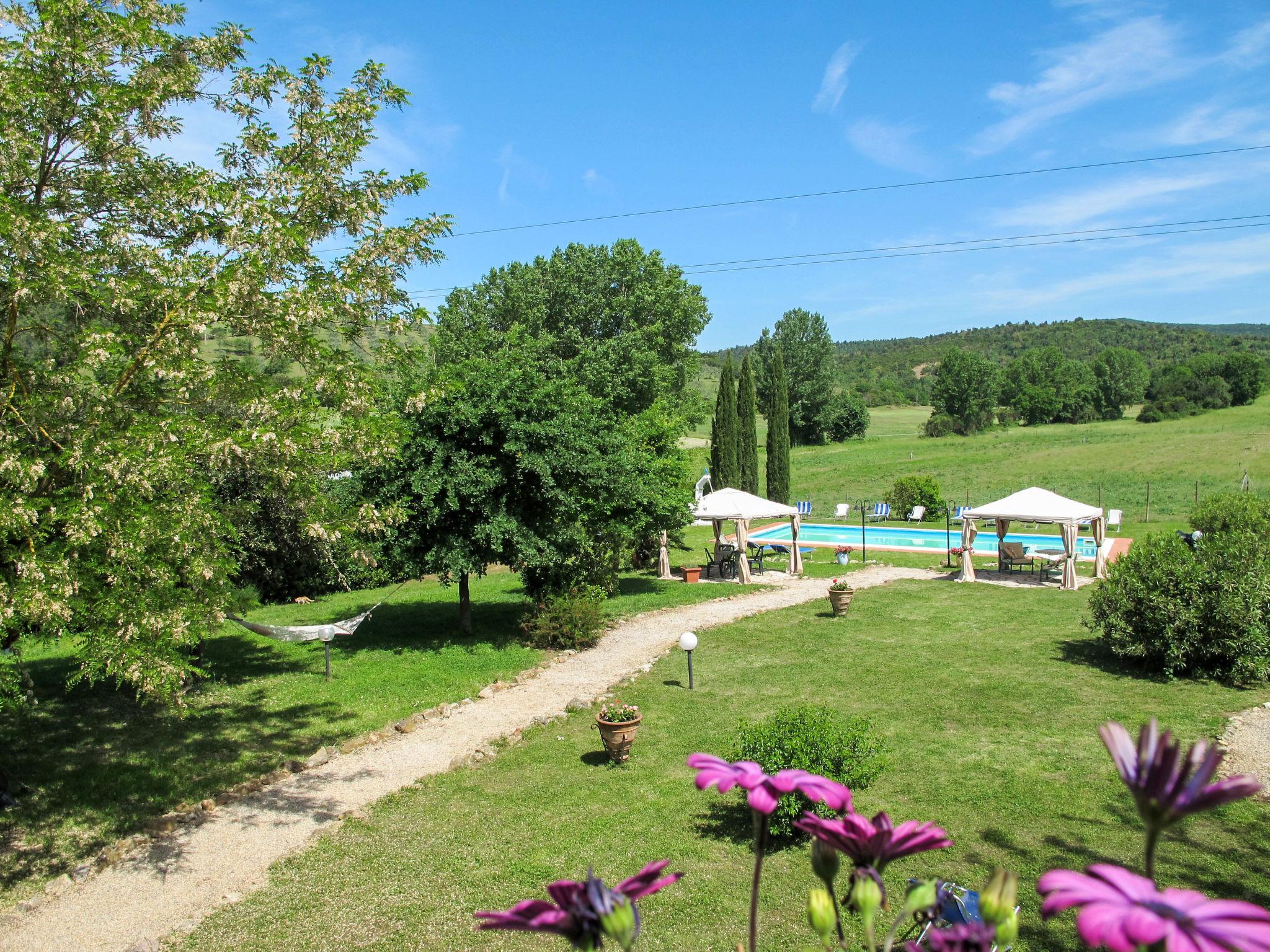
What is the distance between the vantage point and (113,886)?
661 centimetres

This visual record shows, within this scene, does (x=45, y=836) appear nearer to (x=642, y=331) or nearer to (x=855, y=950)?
(x=855, y=950)

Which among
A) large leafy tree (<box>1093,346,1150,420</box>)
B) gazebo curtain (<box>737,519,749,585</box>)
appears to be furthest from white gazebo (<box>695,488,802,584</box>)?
large leafy tree (<box>1093,346,1150,420</box>)

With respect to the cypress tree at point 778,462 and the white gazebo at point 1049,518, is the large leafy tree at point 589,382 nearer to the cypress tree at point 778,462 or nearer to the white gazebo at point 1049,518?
the cypress tree at point 778,462

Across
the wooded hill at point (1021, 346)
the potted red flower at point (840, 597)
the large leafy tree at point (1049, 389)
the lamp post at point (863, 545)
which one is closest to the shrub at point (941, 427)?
the large leafy tree at point (1049, 389)

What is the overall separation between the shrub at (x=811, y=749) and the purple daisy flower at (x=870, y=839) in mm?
5816

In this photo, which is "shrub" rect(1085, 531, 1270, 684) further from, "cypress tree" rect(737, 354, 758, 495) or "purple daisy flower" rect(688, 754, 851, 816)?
"cypress tree" rect(737, 354, 758, 495)

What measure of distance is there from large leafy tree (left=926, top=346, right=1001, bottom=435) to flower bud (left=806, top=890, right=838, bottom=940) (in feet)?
297

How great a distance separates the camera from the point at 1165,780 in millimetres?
926

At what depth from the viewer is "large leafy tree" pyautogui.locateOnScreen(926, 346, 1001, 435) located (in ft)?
290

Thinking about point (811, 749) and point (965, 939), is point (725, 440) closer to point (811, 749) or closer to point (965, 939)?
point (811, 749)

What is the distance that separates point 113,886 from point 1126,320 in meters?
175

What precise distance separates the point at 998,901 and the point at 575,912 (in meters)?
0.63

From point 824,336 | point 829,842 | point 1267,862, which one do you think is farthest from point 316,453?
point 824,336

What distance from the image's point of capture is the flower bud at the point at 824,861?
4.50 ft
